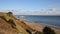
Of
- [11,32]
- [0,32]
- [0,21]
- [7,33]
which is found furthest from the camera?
[0,21]

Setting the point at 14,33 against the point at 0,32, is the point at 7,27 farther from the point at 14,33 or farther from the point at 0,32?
the point at 0,32

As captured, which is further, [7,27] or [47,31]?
[47,31]

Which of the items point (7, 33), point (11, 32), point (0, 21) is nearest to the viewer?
point (7, 33)

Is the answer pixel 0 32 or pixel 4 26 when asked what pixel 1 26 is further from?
pixel 0 32

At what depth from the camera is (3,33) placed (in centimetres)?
2286

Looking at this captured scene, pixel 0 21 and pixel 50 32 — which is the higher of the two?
pixel 0 21

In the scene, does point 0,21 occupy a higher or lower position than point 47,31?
higher

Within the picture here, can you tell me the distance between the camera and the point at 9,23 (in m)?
29.6

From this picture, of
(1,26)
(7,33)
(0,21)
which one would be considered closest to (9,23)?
(0,21)

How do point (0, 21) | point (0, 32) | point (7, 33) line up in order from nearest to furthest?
1. point (0, 32)
2. point (7, 33)
3. point (0, 21)

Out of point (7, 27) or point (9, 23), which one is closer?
point (7, 27)

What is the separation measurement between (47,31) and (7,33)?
27.1 feet

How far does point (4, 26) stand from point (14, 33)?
1.86m

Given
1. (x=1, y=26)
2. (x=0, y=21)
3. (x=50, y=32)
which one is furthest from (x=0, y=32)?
(x=50, y=32)
